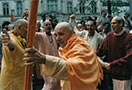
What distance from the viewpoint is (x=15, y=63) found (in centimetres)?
463

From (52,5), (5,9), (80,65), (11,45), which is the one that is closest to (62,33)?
(80,65)

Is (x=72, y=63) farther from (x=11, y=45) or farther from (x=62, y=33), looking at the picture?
(x=11, y=45)

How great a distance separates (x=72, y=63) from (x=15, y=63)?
1.92 meters

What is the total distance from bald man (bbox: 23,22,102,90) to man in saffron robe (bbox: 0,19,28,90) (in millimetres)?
1270

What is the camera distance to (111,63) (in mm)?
5090

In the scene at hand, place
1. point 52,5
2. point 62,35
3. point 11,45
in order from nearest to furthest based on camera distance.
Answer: point 62,35 → point 11,45 → point 52,5

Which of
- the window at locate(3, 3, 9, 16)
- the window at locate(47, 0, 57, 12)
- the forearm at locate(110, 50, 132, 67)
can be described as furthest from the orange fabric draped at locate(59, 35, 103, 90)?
the window at locate(3, 3, 9, 16)

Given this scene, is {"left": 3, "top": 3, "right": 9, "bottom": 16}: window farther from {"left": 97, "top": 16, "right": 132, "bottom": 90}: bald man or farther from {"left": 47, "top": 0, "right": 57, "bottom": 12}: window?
{"left": 97, "top": 16, "right": 132, "bottom": 90}: bald man

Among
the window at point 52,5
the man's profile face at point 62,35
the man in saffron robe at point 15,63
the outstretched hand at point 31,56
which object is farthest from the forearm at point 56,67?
the window at point 52,5

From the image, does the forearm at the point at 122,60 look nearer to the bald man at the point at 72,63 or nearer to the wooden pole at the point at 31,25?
the bald man at the point at 72,63

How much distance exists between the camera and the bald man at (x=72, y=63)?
2.82 metres

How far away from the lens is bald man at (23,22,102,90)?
9.27 feet

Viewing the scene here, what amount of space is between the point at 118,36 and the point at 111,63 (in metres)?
0.60

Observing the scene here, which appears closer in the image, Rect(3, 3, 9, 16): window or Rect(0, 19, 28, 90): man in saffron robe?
Rect(0, 19, 28, 90): man in saffron robe
